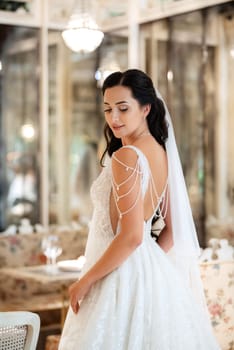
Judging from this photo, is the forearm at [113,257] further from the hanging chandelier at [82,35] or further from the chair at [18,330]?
the hanging chandelier at [82,35]

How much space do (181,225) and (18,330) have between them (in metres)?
0.92

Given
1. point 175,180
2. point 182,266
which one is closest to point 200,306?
point 182,266

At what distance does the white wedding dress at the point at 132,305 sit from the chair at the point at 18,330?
42cm

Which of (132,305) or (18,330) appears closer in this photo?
(18,330)

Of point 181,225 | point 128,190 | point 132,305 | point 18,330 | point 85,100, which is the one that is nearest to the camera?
point 18,330

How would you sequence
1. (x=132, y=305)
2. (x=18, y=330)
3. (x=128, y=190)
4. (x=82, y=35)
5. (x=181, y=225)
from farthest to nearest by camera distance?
(x=82, y=35)
(x=181, y=225)
(x=132, y=305)
(x=128, y=190)
(x=18, y=330)

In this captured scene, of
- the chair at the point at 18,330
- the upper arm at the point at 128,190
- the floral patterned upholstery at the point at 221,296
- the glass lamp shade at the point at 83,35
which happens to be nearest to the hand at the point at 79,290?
the upper arm at the point at 128,190

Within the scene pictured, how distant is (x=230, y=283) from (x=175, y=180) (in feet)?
4.66

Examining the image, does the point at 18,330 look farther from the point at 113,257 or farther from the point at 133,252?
the point at 133,252

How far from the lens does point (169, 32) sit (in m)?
6.67

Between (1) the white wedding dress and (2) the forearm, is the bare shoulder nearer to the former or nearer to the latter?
(1) the white wedding dress

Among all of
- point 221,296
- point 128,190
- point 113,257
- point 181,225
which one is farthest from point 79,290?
point 221,296

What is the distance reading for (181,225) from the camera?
2.88 meters

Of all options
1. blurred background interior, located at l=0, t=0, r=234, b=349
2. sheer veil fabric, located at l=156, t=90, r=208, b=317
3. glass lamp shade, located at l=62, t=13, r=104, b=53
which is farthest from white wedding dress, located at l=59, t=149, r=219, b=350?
glass lamp shade, located at l=62, t=13, r=104, b=53
